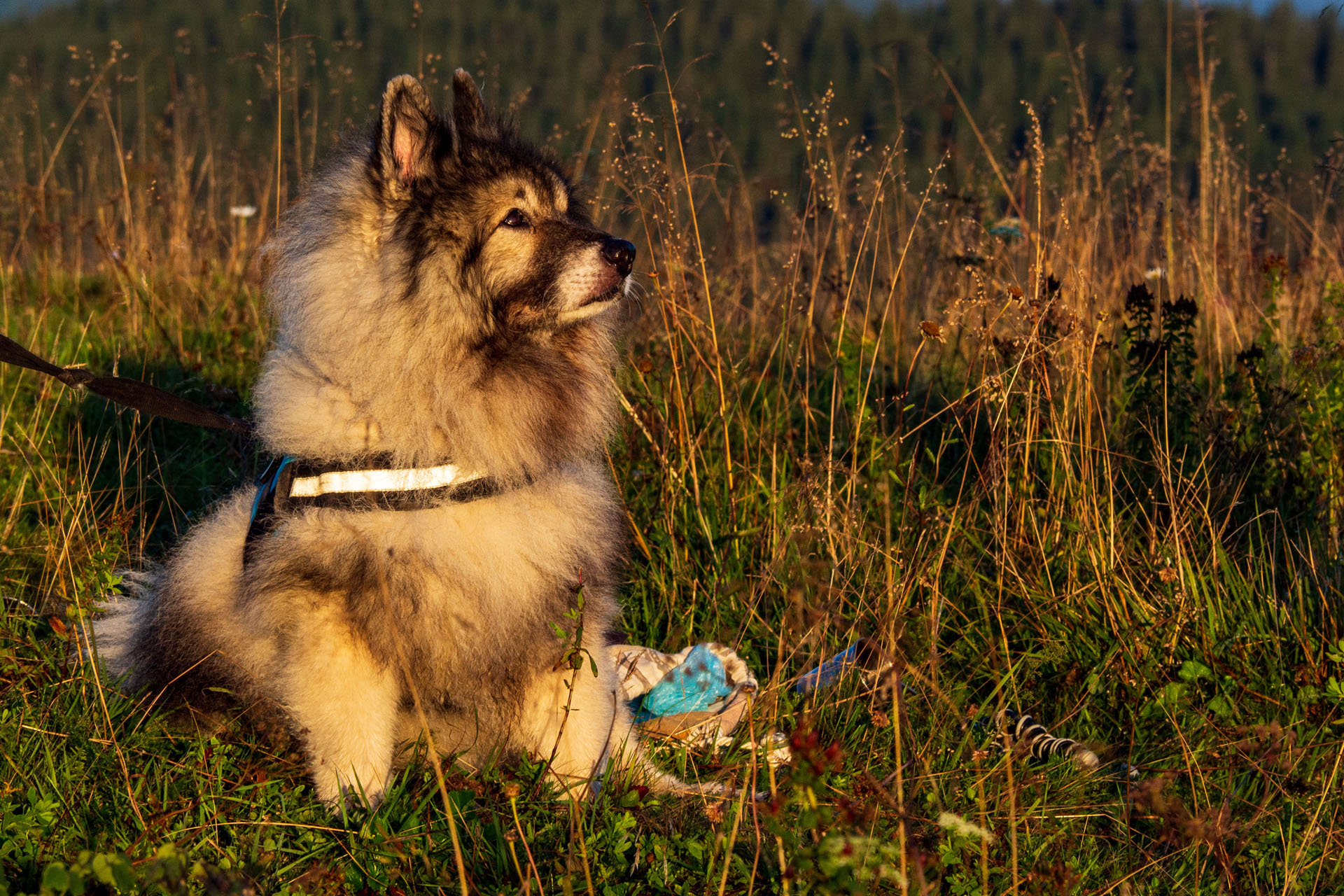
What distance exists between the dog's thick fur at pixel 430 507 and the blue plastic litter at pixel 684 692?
23cm

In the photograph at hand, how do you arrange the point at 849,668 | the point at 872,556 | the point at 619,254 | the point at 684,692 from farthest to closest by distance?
the point at 872,556 → the point at 684,692 → the point at 849,668 → the point at 619,254

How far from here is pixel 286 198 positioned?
5609 mm

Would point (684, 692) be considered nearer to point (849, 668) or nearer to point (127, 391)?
point (849, 668)

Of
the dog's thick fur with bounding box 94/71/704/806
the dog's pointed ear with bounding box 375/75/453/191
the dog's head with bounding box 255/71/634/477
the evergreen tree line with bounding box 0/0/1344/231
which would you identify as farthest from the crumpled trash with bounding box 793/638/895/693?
the evergreen tree line with bounding box 0/0/1344/231

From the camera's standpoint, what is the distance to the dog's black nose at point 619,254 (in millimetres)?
2586

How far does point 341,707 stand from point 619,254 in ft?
4.09

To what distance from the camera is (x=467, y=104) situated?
2680 mm

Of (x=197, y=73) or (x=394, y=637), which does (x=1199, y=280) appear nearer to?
(x=394, y=637)

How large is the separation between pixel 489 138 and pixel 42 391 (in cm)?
254

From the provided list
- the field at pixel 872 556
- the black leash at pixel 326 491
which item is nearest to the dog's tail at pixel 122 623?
the field at pixel 872 556

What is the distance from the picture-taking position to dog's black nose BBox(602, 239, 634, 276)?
259 cm

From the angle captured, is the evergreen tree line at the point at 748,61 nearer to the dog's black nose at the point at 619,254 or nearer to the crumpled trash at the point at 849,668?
the dog's black nose at the point at 619,254

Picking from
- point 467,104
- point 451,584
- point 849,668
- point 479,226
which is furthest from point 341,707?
point 467,104

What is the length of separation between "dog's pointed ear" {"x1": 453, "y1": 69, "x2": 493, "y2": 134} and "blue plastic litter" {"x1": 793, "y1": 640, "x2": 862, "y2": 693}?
5.46 feet
